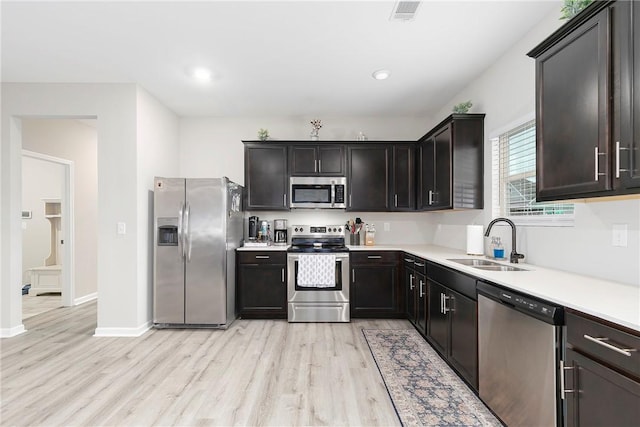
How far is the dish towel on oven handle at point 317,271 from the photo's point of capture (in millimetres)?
3867

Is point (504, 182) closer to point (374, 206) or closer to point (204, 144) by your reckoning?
point (374, 206)

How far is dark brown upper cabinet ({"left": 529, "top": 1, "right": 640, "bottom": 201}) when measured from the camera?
54.1 inches

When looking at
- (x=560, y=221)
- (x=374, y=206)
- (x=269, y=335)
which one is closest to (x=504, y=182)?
(x=560, y=221)

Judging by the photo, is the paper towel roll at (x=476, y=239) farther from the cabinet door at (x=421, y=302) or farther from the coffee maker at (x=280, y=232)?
the coffee maker at (x=280, y=232)

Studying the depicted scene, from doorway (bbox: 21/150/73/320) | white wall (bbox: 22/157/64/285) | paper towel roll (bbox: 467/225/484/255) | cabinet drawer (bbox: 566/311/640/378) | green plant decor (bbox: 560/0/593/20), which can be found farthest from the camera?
white wall (bbox: 22/157/64/285)

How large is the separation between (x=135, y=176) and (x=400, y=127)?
3.56 m

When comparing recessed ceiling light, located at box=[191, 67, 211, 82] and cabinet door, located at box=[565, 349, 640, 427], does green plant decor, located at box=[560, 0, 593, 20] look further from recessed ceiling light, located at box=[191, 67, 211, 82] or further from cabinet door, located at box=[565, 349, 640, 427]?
recessed ceiling light, located at box=[191, 67, 211, 82]

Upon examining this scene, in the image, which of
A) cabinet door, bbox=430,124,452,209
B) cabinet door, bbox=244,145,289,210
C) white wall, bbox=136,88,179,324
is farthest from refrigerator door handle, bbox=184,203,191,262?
cabinet door, bbox=430,124,452,209

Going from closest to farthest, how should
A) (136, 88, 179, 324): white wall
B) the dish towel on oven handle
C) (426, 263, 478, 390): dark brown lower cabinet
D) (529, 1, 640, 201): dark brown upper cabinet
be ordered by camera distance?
(529, 1, 640, 201): dark brown upper cabinet < (426, 263, 478, 390): dark brown lower cabinet < (136, 88, 179, 324): white wall < the dish towel on oven handle

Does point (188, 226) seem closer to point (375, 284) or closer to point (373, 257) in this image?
point (373, 257)

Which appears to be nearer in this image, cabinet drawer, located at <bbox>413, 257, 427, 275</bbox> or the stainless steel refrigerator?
cabinet drawer, located at <bbox>413, 257, 427, 275</bbox>

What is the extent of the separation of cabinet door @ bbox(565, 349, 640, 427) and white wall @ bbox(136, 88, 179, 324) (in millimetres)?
3710

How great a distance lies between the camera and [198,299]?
3.61 m

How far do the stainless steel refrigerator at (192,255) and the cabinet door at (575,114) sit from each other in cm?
300
